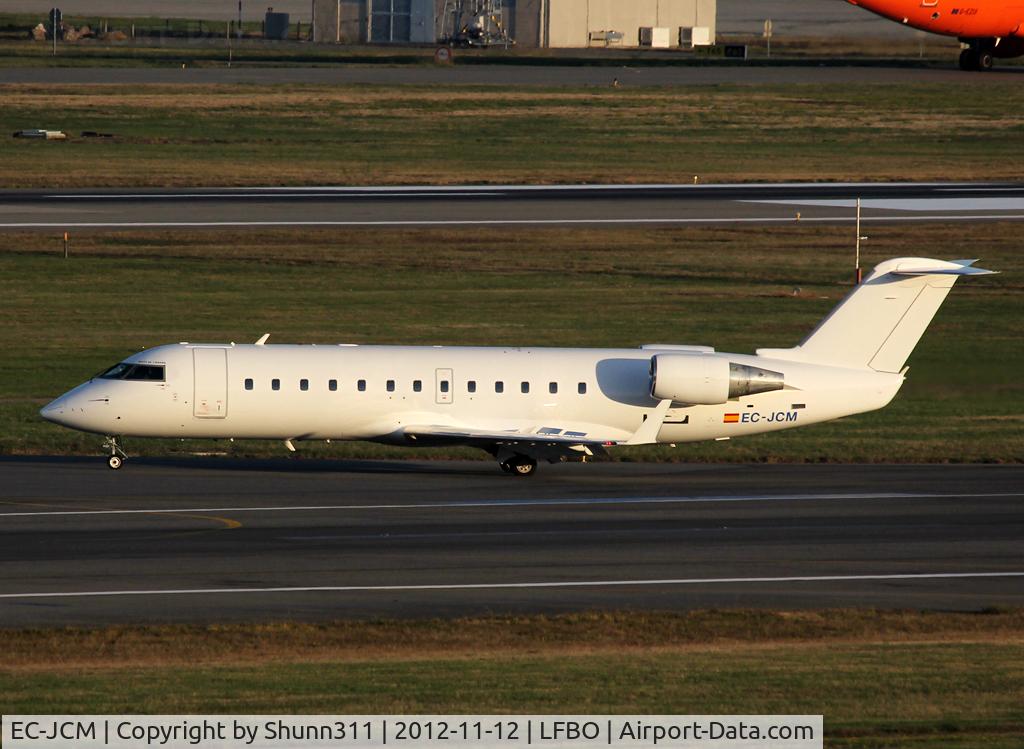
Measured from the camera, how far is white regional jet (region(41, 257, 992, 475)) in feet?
114

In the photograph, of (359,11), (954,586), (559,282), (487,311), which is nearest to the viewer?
(954,586)

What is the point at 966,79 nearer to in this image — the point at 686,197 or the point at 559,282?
the point at 686,197

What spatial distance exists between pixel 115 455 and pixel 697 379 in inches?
503

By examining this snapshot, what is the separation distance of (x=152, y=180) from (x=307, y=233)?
13.9 meters

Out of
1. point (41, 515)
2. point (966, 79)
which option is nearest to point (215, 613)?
point (41, 515)

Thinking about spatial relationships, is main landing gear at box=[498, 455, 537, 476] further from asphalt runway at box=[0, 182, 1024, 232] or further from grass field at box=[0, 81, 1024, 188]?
grass field at box=[0, 81, 1024, 188]

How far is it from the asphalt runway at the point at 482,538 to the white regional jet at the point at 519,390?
1125mm

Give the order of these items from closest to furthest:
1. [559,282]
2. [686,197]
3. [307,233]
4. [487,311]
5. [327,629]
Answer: [327,629] < [487,311] < [559,282] < [307,233] < [686,197]

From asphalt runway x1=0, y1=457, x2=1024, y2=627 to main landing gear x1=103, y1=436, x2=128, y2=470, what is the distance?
236 millimetres

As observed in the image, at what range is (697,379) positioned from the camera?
114 ft

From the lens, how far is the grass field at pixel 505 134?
7831 cm

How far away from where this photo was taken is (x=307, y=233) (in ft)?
212

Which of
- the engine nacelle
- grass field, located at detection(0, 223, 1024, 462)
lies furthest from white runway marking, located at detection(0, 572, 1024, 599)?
grass field, located at detection(0, 223, 1024, 462)

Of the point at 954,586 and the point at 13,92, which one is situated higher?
the point at 13,92
